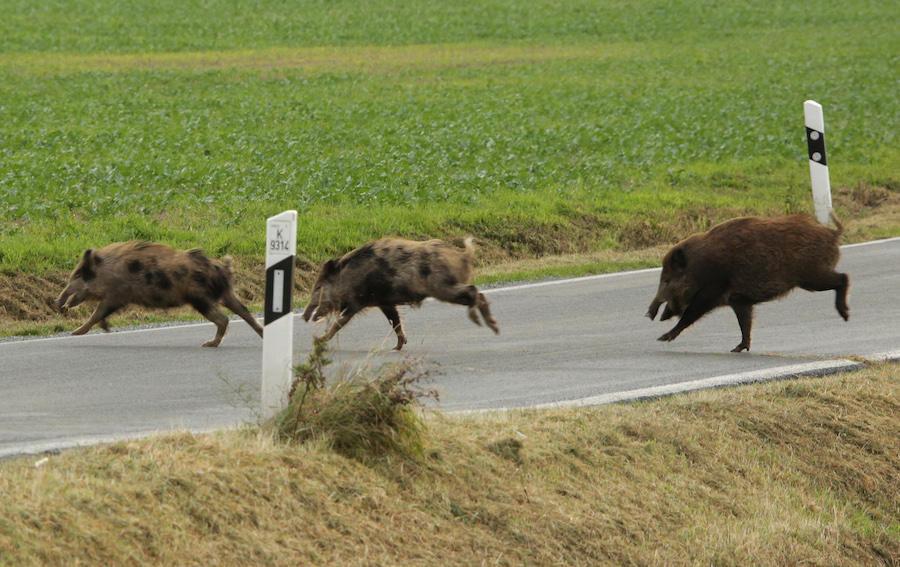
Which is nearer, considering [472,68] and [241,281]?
[241,281]

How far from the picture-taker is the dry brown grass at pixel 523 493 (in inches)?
207

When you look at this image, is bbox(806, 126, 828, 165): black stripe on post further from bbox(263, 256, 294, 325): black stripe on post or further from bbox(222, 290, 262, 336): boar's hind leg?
bbox(263, 256, 294, 325): black stripe on post

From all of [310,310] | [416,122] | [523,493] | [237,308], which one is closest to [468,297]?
[310,310]

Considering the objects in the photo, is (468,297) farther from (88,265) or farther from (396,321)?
(88,265)

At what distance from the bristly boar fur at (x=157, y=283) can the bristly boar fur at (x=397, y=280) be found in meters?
1.01

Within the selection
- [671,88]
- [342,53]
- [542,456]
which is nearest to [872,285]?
[542,456]

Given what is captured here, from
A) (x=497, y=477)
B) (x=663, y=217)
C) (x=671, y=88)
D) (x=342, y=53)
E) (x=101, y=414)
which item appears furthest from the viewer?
(x=342, y=53)

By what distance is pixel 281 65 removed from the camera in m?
40.7

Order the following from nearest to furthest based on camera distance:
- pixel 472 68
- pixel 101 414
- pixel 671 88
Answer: pixel 101 414 < pixel 671 88 < pixel 472 68

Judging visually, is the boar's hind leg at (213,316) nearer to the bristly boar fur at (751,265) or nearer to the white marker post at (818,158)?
the bristly boar fur at (751,265)

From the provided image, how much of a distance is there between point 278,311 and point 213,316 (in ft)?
15.0

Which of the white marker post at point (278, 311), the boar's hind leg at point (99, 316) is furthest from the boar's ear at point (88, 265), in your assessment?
the white marker post at point (278, 311)

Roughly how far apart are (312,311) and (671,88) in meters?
25.1

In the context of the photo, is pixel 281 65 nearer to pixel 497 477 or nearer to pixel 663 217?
pixel 663 217
